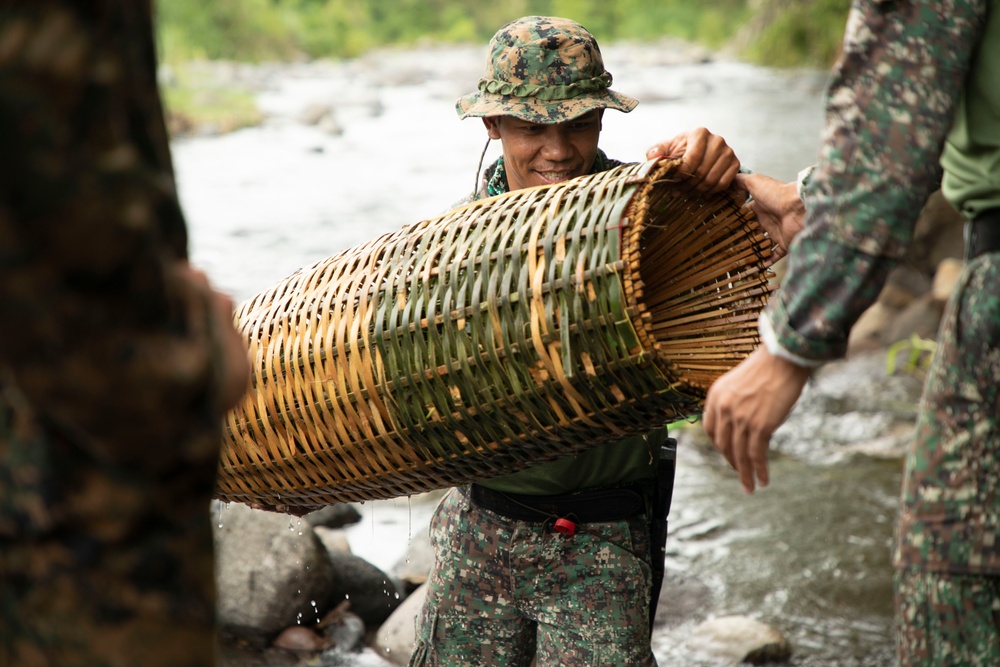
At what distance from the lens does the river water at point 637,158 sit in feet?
15.4

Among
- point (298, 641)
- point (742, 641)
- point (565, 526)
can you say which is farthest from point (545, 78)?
point (298, 641)

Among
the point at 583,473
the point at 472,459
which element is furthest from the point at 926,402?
the point at 583,473

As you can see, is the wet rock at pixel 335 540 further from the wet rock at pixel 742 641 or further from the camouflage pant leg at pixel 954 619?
the camouflage pant leg at pixel 954 619

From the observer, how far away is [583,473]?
2.65m

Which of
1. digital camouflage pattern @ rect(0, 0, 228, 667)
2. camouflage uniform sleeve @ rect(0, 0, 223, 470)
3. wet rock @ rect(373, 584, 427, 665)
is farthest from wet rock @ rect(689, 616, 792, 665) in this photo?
camouflage uniform sleeve @ rect(0, 0, 223, 470)

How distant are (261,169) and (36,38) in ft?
46.0

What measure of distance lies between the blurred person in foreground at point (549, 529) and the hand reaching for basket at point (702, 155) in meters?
0.41

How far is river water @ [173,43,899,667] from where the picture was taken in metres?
4.68

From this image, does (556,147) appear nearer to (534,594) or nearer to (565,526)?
(565,526)

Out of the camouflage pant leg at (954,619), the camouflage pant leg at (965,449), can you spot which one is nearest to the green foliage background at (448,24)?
the camouflage pant leg at (965,449)

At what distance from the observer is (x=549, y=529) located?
2639 mm

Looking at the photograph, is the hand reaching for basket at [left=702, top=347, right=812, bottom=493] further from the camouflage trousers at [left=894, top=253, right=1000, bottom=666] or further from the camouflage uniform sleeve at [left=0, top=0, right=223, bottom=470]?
the camouflage uniform sleeve at [left=0, top=0, right=223, bottom=470]

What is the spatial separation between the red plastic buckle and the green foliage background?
1458cm

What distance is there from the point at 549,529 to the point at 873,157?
130 cm
